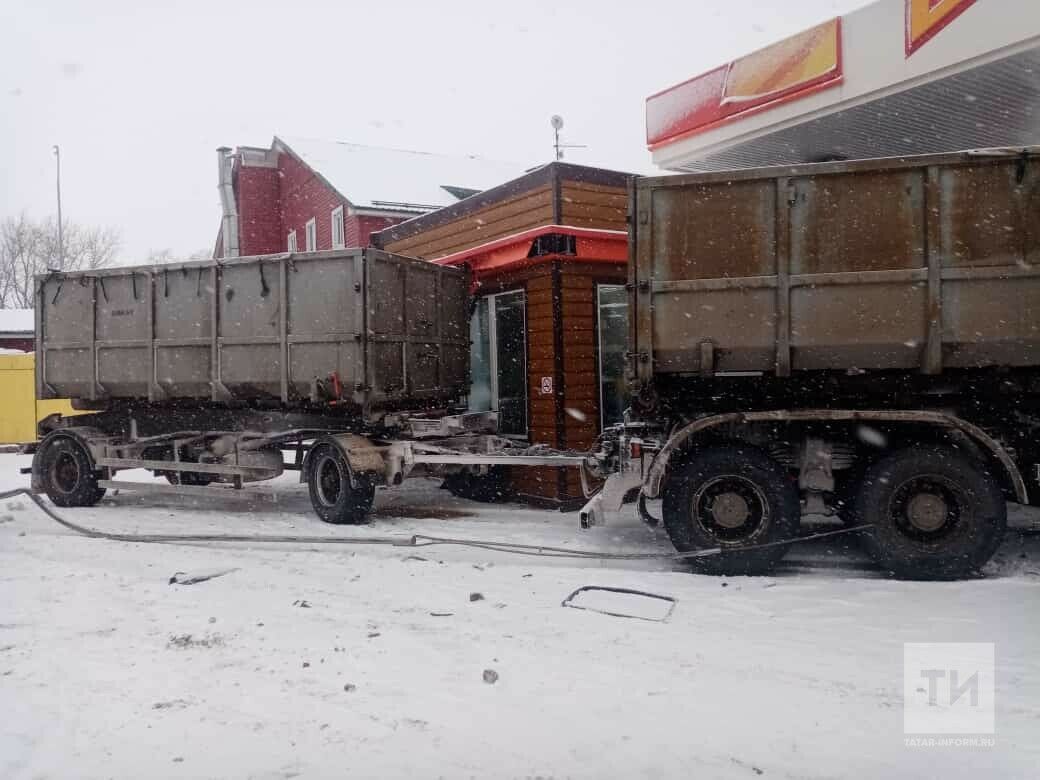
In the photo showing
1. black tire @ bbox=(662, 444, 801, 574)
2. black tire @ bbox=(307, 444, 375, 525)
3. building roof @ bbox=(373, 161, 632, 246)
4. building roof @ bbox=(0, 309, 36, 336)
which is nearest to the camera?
black tire @ bbox=(662, 444, 801, 574)

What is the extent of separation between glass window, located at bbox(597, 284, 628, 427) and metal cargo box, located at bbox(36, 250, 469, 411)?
1.86 m

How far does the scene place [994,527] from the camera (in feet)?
18.8

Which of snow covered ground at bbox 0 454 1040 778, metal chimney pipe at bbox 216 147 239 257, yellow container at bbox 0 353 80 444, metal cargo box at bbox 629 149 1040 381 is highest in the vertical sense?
metal chimney pipe at bbox 216 147 239 257

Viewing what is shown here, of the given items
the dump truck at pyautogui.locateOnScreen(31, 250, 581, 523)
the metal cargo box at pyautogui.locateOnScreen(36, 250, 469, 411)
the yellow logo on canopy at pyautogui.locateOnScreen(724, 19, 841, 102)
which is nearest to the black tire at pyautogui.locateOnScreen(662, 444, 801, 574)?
the dump truck at pyautogui.locateOnScreen(31, 250, 581, 523)

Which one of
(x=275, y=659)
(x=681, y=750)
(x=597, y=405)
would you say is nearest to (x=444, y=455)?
(x=597, y=405)

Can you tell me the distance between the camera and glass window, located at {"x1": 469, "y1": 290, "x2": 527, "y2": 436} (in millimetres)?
10867

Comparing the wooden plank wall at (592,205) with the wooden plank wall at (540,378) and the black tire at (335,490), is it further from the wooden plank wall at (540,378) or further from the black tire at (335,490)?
the black tire at (335,490)

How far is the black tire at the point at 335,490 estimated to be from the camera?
8438 millimetres

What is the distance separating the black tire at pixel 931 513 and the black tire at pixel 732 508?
2.05ft

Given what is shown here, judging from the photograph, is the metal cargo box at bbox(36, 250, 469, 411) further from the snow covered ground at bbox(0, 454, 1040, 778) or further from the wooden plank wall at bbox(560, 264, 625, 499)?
the snow covered ground at bbox(0, 454, 1040, 778)

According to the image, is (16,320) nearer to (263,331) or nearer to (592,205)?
(263,331)

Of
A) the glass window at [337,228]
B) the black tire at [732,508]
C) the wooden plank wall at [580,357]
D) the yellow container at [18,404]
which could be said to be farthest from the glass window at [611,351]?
the glass window at [337,228]

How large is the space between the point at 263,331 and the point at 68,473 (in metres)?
3.74

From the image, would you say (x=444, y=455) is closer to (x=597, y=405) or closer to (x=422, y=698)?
(x=597, y=405)
